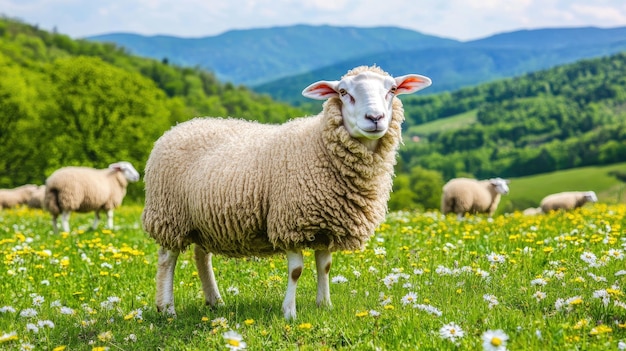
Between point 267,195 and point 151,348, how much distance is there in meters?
1.61

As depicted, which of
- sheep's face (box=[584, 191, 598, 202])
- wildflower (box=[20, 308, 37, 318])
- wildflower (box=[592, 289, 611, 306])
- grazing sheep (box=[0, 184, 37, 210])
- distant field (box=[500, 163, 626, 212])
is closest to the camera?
wildflower (box=[592, 289, 611, 306])

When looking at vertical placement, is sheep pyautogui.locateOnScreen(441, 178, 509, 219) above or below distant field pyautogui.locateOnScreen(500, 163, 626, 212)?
above

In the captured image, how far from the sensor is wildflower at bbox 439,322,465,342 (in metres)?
3.72

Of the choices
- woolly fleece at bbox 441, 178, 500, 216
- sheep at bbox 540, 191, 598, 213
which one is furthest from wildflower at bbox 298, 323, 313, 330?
sheep at bbox 540, 191, 598, 213

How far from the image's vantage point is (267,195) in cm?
525

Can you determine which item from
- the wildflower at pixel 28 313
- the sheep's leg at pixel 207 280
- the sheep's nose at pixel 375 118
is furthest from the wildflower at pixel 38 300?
the sheep's nose at pixel 375 118

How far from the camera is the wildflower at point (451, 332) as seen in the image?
372cm

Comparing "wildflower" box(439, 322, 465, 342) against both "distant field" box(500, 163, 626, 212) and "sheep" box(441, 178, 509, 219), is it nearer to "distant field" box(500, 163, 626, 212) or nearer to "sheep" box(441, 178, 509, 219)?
"sheep" box(441, 178, 509, 219)

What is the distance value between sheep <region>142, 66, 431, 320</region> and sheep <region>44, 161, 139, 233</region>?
780 cm

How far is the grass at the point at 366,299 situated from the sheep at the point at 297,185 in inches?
19.3

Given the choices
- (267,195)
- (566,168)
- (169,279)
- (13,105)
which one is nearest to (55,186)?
(169,279)

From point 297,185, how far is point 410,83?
144cm

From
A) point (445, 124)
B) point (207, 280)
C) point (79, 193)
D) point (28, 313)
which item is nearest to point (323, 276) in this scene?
point (207, 280)

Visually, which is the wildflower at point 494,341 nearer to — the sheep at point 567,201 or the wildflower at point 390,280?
the wildflower at point 390,280
